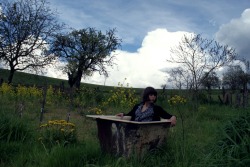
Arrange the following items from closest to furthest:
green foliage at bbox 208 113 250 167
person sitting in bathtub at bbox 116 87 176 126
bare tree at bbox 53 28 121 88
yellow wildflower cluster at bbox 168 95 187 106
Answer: green foliage at bbox 208 113 250 167, person sitting in bathtub at bbox 116 87 176 126, yellow wildflower cluster at bbox 168 95 187 106, bare tree at bbox 53 28 121 88

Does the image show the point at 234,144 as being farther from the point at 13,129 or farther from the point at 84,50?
the point at 84,50

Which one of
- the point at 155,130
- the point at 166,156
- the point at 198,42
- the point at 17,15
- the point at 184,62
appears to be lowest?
the point at 166,156

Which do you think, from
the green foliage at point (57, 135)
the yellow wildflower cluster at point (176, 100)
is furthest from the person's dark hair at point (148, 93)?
the yellow wildflower cluster at point (176, 100)

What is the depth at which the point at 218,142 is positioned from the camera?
13.3ft

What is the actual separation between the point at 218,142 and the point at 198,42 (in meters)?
20.4

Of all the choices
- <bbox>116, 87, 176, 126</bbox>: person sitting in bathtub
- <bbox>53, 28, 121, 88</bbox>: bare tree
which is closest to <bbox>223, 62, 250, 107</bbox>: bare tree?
<bbox>53, 28, 121, 88</bbox>: bare tree

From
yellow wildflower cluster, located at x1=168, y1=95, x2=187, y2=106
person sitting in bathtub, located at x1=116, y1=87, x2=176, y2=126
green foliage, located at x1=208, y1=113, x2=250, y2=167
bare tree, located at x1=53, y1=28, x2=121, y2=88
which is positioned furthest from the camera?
bare tree, located at x1=53, y1=28, x2=121, y2=88

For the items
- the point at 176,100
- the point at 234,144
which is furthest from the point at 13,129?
the point at 176,100

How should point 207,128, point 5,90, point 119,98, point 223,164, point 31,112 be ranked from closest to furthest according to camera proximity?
1. point 223,164
2. point 207,128
3. point 31,112
4. point 119,98
5. point 5,90

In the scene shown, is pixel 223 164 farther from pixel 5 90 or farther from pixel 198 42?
pixel 198 42

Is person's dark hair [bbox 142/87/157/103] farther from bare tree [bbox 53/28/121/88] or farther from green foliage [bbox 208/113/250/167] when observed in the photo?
bare tree [bbox 53/28/121/88]

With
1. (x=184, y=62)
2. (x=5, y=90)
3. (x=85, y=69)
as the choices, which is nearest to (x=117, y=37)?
(x=85, y=69)

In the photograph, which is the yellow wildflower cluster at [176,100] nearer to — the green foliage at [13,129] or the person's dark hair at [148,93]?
the person's dark hair at [148,93]

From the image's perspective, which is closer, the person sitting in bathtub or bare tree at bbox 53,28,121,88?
the person sitting in bathtub
